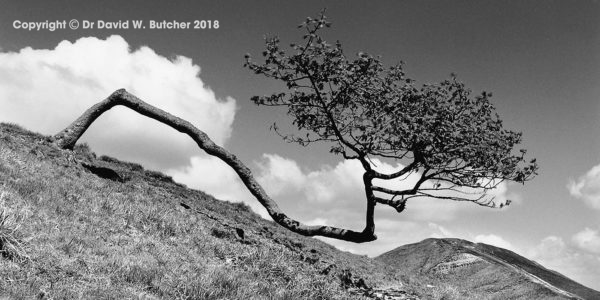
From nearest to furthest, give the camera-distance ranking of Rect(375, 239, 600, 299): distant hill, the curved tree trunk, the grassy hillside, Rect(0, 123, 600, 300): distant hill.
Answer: the grassy hillside
Rect(0, 123, 600, 300): distant hill
the curved tree trunk
Rect(375, 239, 600, 299): distant hill

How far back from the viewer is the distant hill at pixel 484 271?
15.8 meters

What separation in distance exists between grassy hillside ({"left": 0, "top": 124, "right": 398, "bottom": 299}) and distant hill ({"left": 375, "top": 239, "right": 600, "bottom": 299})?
14.3 ft

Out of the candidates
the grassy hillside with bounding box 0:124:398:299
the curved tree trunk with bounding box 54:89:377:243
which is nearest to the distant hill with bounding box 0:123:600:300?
the grassy hillside with bounding box 0:124:398:299

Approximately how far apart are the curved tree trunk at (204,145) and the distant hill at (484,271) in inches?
192

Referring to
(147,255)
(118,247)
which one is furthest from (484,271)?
(118,247)

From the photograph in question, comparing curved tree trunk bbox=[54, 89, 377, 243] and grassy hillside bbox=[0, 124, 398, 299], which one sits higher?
curved tree trunk bbox=[54, 89, 377, 243]

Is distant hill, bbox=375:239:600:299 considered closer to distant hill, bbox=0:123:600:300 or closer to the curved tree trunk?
distant hill, bbox=0:123:600:300

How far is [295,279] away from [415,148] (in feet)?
17.7

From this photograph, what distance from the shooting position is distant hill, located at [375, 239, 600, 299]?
1576 centimetres

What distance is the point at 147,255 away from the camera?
8289 millimetres

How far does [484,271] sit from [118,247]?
1393 cm

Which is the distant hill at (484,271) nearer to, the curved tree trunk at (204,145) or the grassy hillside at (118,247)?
the grassy hillside at (118,247)

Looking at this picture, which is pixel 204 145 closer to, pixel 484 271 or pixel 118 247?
pixel 118 247

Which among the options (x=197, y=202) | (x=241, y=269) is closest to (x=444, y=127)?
(x=241, y=269)
